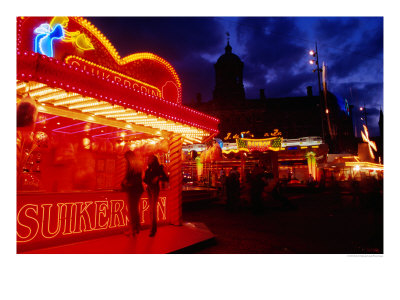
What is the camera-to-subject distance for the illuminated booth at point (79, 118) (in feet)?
14.7

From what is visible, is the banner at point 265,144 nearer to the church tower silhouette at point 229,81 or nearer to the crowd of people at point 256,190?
the crowd of people at point 256,190

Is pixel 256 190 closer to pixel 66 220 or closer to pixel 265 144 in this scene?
pixel 66 220

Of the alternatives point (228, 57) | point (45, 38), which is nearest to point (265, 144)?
point (45, 38)

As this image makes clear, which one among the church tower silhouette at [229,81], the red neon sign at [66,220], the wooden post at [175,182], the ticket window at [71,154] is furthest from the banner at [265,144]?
the church tower silhouette at [229,81]

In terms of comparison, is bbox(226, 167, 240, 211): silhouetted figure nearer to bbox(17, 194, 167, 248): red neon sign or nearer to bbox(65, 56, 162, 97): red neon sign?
bbox(65, 56, 162, 97): red neon sign

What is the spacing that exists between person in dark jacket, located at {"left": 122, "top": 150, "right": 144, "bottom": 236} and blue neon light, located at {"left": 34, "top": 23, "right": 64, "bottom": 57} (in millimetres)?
2454

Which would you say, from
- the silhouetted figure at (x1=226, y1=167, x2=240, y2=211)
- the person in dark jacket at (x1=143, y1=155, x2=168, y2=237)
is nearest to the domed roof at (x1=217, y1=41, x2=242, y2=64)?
the silhouetted figure at (x1=226, y1=167, x2=240, y2=211)

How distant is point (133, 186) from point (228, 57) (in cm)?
3613

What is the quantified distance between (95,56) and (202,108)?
107ft

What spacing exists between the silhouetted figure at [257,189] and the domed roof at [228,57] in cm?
2979

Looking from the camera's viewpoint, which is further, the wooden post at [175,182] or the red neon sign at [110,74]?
the wooden post at [175,182]

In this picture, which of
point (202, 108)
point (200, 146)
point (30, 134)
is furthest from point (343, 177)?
point (30, 134)

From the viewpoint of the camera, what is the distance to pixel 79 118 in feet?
21.0
